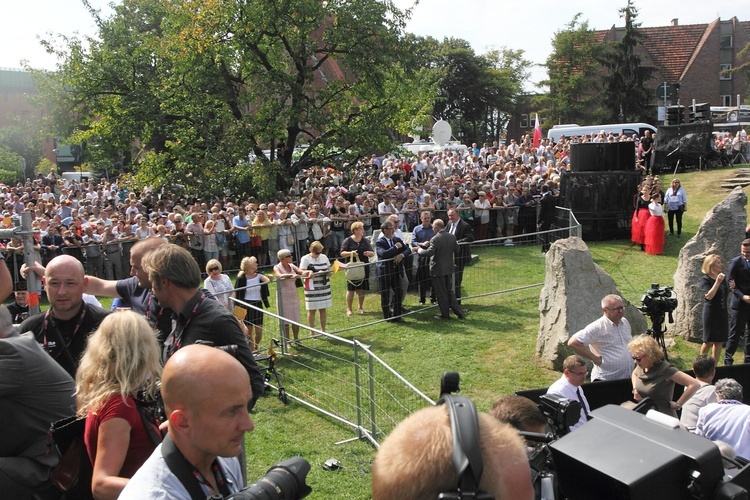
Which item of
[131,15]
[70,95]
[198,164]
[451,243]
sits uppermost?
[131,15]

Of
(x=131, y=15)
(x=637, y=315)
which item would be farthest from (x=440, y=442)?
(x=131, y=15)

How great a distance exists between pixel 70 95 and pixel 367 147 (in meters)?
10.3

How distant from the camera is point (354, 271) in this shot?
1254 centimetres

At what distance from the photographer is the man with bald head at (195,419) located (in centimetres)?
242

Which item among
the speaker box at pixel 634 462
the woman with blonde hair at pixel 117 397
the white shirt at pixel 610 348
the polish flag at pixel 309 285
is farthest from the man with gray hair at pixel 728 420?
the polish flag at pixel 309 285

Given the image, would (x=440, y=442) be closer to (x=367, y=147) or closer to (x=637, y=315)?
(x=637, y=315)

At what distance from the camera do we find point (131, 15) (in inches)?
1224

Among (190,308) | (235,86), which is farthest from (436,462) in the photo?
(235,86)

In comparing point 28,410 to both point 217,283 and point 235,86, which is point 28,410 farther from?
point 235,86

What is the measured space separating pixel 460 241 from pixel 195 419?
11.4m

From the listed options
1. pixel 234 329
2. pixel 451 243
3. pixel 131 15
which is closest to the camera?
pixel 234 329

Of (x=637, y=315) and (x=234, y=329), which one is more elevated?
(x=234, y=329)

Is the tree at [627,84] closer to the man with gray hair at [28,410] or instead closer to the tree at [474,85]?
the tree at [474,85]

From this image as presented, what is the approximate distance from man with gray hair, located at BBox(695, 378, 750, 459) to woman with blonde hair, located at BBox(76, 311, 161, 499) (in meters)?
4.43
